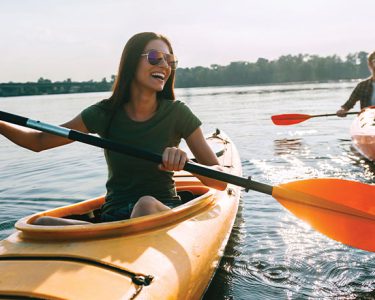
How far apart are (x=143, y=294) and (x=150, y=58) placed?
164 centimetres

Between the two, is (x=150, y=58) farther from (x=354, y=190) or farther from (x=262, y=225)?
(x=262, y=225)

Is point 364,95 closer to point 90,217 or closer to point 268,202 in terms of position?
point 268,202

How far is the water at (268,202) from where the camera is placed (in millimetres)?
3585

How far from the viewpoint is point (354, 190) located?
11.0ft

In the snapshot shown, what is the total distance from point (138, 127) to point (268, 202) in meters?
3.33

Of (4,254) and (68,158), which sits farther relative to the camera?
(68,158)

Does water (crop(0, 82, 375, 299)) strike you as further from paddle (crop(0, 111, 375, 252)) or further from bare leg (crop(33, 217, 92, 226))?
bare leg (crop(33, 217, 92, 226))

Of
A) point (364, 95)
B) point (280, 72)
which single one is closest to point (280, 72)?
point (280, 72)

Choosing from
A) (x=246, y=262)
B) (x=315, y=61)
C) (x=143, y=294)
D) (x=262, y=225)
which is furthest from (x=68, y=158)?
(x=315, y=61)

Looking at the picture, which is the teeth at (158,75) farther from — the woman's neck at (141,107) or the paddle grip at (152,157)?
the paddle grip at (152,157)

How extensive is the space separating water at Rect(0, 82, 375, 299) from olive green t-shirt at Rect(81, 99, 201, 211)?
1.07 metres

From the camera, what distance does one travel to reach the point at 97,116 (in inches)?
126

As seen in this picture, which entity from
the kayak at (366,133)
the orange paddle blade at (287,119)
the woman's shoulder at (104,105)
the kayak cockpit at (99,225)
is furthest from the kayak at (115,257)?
the orange paddle blade at (287,119)

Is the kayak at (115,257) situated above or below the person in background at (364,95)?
below
